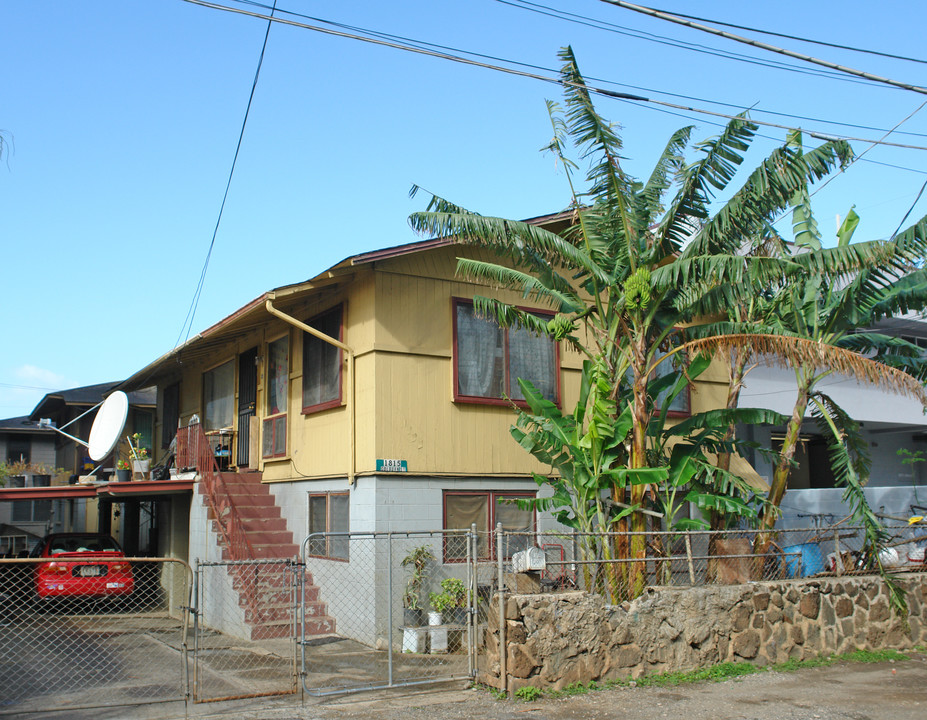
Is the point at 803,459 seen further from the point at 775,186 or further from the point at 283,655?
the point at 283,655

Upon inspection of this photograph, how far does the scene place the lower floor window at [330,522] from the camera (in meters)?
13.1

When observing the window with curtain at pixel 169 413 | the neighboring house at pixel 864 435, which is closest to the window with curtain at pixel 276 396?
the window with curtain at pixel 169 413

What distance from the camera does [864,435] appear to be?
22594 mm

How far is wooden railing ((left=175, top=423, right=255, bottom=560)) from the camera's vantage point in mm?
13625

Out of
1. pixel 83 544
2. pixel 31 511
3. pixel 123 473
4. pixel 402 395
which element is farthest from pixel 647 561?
pixel 31 511

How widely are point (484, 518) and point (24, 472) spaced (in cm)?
1973

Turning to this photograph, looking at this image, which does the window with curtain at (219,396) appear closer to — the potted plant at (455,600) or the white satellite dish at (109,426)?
the white satellite dish at (109,426)

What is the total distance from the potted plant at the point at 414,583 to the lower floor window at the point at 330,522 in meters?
1.18

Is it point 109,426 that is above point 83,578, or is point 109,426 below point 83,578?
above

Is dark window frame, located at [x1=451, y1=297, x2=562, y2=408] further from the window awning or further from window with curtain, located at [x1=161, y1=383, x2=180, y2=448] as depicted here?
window with curtain, located at [x1=161, y1=383, x2=180, y2=448]

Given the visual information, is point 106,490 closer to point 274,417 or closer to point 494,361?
point 274,417

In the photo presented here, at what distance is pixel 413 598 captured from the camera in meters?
11.9

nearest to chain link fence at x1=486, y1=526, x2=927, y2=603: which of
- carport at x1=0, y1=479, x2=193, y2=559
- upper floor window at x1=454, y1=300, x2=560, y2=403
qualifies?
upper floor window at x1=454, y1=300, x2=560, y2=403

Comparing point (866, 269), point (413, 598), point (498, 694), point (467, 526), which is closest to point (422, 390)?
point (467, 526)
